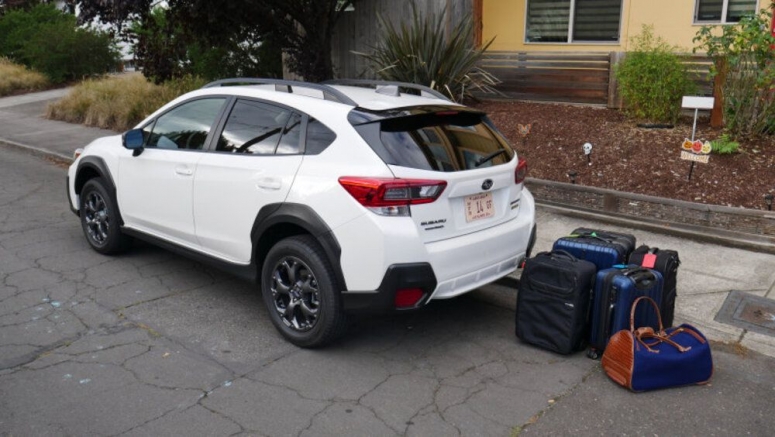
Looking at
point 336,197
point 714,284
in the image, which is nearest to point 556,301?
point 336,197

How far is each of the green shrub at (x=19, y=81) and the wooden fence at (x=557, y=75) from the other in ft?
46.8

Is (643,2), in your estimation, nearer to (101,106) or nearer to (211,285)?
(211,285)

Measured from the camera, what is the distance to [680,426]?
3893 millimetres

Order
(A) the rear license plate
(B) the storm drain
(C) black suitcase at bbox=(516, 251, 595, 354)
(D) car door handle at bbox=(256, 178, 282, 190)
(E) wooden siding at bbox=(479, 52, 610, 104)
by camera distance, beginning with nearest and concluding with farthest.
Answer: (C) black suitcase at bbox=(516, 251, 595, 354) → (A) the rear license plate → (D) car door handle at bbox=(256, 178, 282, 190) → (B) the storm drain → (E) wooden siding at bbox=(479, 52, 610, 104)

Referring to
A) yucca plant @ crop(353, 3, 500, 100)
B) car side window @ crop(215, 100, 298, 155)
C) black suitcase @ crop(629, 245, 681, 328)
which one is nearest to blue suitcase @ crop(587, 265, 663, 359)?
black suitcase @ crop(629, 245, 681, 328)

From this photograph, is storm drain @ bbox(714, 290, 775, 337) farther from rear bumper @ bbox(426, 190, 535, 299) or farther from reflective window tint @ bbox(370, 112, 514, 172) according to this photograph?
reflective window tint @ bbox(370, 112, 514, 172)

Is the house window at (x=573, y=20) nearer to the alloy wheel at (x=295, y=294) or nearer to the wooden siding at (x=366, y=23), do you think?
the wooden siding at (x=366, y=23)

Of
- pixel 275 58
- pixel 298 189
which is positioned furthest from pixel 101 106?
pixel 298 189

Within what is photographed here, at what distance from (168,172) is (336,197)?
6.41 feet

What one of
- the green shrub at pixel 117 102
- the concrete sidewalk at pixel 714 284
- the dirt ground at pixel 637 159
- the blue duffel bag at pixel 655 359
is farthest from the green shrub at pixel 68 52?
the blue duffel bag at pixel 655 359

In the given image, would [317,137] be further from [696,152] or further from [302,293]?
[696,152]

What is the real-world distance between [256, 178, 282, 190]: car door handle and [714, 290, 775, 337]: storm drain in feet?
10.7

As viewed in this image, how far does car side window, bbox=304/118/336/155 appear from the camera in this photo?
15.6 feet

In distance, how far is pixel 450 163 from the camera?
15.4ft
